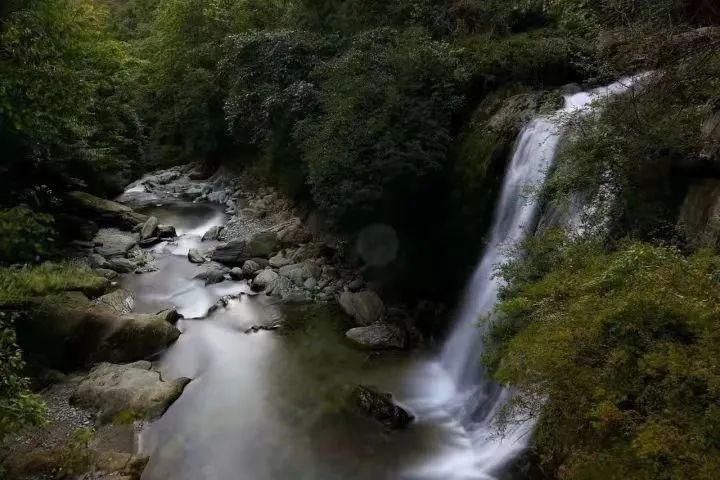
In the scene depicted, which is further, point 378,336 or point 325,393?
point 378,336

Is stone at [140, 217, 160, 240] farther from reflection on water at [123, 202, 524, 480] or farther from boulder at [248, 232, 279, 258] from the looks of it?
reflection on water at [123, 202, 524, 480]

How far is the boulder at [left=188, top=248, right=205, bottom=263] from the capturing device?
547 inches

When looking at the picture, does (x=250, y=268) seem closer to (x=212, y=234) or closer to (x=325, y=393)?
(x=212, y=234)

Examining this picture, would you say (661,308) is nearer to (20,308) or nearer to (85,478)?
(85,478)

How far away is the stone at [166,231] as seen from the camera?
1580cm

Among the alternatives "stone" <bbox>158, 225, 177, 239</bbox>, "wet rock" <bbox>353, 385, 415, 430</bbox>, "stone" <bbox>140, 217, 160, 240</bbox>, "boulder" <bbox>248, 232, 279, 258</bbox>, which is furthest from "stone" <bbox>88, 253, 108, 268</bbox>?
"wet rock" <bbox>353, 385, 415, 430</bbox>

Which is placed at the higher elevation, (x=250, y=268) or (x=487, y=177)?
(x=487, y=177)

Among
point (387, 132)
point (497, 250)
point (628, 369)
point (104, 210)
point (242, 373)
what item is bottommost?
point (242, 373)

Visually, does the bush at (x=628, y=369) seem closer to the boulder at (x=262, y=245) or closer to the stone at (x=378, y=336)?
the stone at (x=378, y=336)

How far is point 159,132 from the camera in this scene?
24.8 m

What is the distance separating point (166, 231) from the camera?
52.2ft

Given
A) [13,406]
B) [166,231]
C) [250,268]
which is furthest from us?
[166,231]

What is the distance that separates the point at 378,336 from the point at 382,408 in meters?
2.38

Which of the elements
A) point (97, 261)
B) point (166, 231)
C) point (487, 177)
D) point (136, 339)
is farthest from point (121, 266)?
point (487, 177)
